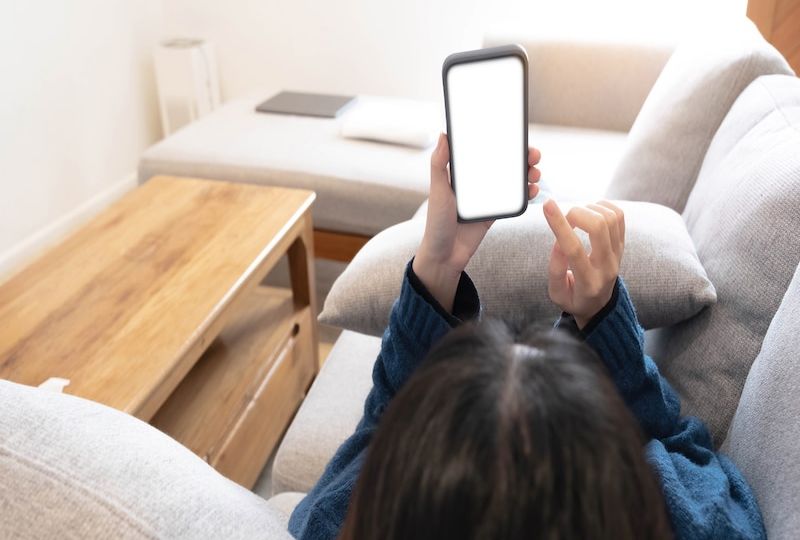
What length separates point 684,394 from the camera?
0.87 metres

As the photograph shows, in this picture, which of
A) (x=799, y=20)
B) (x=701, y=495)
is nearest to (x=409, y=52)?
(x=799, y=20)

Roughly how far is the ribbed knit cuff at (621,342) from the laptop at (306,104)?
1685 mm

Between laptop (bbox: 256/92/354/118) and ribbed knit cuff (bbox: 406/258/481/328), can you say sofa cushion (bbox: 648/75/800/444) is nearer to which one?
ribbed knit cuff (bbox: 406/258/481/328)

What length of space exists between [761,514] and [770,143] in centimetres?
50

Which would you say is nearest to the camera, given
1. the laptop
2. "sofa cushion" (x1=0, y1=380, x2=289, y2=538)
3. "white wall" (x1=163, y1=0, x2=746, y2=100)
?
"sofa cushion" (x1=0, y1=380, x2=289, y2=538)

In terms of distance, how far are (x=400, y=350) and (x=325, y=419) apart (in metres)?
0.34

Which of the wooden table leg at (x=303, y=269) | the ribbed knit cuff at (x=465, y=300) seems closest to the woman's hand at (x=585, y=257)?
the ribbed knit cuff at (x=465, y=300)

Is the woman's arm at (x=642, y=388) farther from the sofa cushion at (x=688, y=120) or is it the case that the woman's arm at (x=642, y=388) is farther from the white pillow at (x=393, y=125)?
the white pillow at (x=393, y=125)

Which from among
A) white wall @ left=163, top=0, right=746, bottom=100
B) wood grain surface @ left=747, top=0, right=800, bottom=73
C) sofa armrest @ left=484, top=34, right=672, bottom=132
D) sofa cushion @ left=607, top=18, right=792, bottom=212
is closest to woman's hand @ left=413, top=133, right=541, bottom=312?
sofa cushion @ left=607, top=18, right=792, bottom=212

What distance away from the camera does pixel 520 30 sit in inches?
85.0

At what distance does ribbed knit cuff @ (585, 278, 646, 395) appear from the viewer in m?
0.71

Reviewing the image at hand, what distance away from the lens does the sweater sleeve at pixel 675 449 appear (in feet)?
Answer: 2.03

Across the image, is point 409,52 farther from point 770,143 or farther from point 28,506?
point 28,506

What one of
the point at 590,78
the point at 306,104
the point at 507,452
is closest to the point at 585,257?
the point at 507,452
